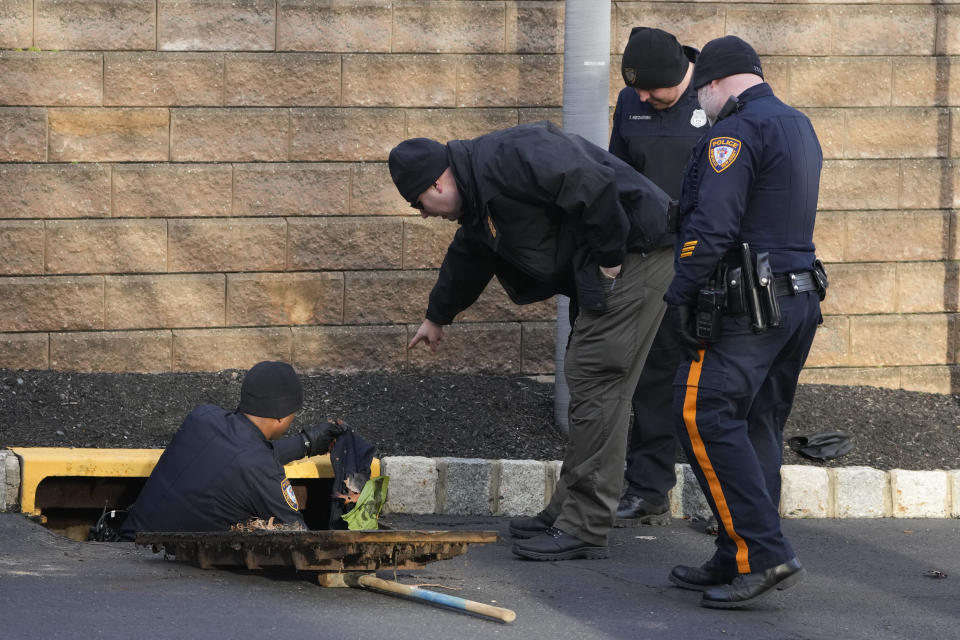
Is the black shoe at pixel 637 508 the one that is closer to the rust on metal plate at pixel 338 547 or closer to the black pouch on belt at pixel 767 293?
the rust on metal plate at pixel 338 547

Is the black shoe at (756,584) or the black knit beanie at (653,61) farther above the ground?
the black knit beanie at (653,61)

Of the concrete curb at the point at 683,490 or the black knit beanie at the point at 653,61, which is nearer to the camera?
the black knit beanie at the point at 653,61

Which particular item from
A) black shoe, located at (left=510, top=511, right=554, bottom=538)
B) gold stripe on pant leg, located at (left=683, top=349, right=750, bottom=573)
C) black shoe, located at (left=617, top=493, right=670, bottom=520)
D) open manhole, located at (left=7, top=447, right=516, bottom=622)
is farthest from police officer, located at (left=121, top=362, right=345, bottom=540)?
black shoe, located at (left=617, top=493, right=670, bottom=520)

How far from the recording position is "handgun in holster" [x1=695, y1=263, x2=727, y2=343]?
4250 millimetres

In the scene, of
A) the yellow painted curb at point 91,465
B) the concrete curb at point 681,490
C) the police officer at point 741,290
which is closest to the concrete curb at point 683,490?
the concrete curb at point 681,490

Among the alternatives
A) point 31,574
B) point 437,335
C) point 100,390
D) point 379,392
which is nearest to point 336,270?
point 379,392

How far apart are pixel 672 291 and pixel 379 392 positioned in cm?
298

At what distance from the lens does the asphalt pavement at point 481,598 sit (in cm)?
395

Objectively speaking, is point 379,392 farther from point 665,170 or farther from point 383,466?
point 665,170

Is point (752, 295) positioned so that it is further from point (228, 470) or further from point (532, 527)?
point (228, 470)

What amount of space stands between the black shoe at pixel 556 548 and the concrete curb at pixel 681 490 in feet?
2.86

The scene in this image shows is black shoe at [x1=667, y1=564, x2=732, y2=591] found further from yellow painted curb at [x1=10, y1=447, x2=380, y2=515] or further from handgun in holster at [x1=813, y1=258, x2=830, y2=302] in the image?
yellow painted curb at [x1=10, y1=447, x2=380, y2=515]

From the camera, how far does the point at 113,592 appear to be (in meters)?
4.26

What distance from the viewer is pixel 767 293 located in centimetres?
423
